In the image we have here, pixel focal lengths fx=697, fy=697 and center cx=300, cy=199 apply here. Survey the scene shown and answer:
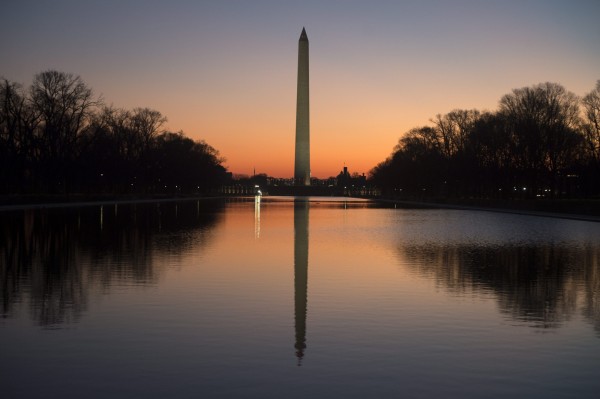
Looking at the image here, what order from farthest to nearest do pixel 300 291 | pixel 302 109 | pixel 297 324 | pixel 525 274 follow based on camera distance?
pixel 302 109 → pixel 525 274 → pixel 300 291 → pixel 297 324

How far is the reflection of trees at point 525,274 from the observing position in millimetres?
12156

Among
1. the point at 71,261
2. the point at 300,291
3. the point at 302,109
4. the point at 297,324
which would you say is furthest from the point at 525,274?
the point at 302,109

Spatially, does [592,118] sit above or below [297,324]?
above

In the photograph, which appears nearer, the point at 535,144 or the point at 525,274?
the point at 525,274

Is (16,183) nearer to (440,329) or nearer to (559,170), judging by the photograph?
(559,170)

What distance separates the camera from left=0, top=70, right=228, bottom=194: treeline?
228ft

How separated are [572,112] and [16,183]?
59.4 m

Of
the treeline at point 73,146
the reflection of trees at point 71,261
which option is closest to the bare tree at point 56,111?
the treeline at point 73,146

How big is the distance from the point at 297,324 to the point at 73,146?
73.6 meters

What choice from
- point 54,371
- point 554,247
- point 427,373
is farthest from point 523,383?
point 554,247

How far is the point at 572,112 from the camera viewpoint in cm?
7369

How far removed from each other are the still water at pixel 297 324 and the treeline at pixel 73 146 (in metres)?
51.8

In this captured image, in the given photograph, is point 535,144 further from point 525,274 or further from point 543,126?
point 525,274

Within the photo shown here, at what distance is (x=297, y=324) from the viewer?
1063 cm
